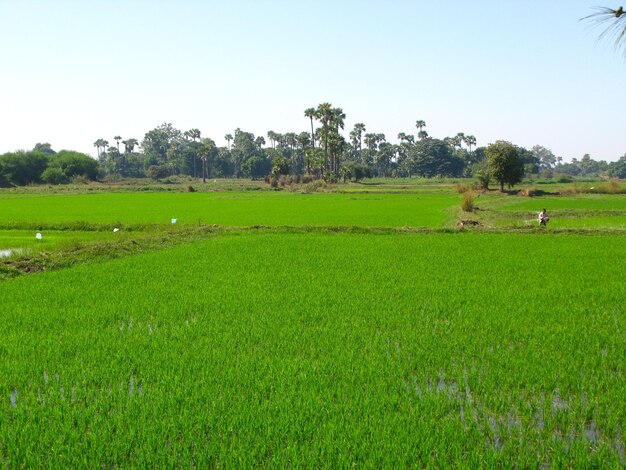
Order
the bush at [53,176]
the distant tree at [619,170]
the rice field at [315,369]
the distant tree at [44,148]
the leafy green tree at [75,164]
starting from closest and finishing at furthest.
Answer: the rice field at [315,369] < the bush at [53,176] < the leafy green tree at [75,164] < the distant tree at [619,170] < the distant tree at [44,148]

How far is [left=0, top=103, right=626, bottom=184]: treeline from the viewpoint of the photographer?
64312mm

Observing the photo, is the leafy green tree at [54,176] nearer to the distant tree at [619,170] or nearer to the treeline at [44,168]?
the treeline at [44,168]

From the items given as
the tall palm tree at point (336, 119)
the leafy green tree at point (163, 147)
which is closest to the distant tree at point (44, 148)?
the leafy green tree at point (163, 147)

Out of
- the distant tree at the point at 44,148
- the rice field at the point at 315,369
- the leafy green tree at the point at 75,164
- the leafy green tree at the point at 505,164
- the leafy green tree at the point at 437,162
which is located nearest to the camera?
the rice field at the point at 315,369

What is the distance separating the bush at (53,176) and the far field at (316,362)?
54777mm

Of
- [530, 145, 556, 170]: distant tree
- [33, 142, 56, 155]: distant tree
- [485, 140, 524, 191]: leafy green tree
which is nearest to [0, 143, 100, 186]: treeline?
[485, 140, 524, 191]: leafy green tree

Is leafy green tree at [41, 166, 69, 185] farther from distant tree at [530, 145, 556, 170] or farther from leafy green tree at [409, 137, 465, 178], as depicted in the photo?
distant tree at [530, 145, 556, 170]

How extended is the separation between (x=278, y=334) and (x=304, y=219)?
52.1ft

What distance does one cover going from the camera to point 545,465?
12.5 feet

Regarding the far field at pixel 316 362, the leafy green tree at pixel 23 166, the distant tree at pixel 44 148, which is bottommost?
the far field at pixel 316 362

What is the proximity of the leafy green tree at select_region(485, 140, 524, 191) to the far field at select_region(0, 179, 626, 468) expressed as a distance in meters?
27.5

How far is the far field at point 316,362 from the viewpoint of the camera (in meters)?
3.94

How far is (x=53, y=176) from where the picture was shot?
61.4m

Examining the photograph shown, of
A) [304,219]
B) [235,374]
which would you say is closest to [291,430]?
[235,374]
